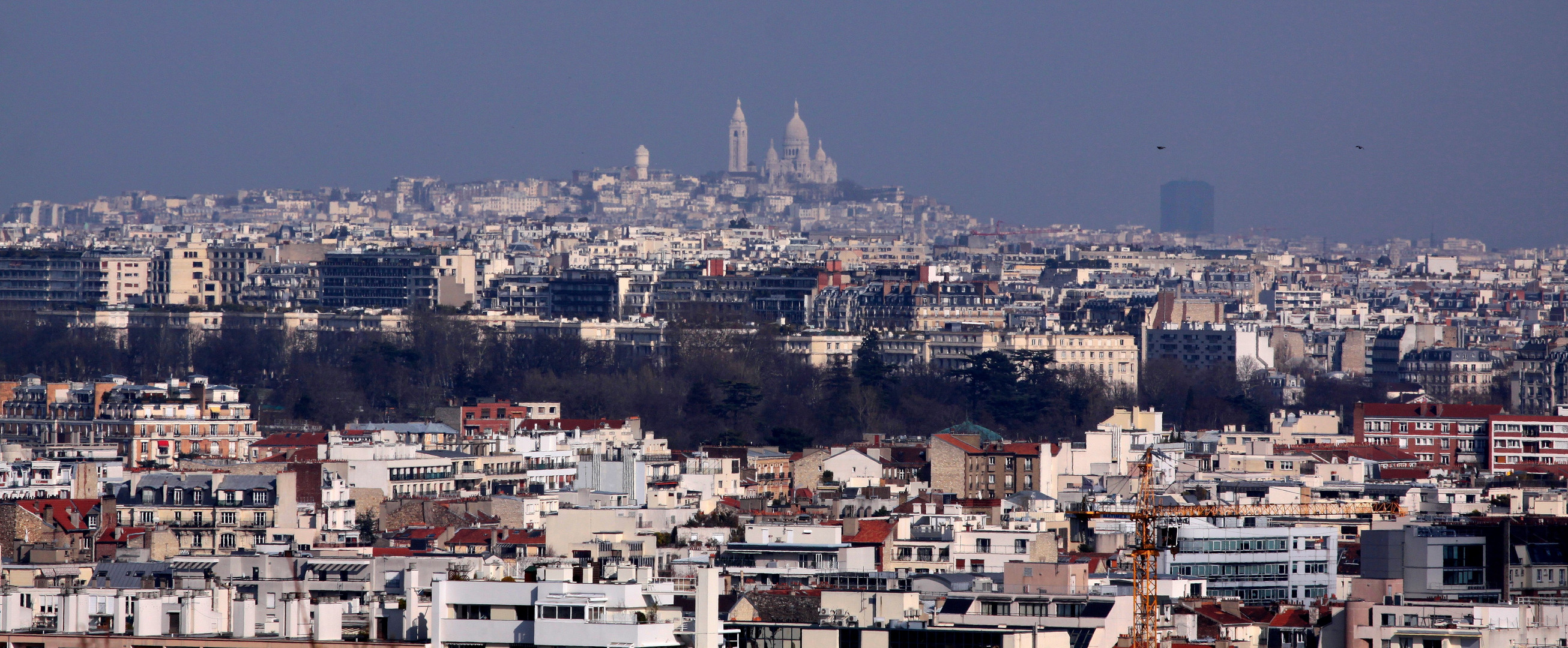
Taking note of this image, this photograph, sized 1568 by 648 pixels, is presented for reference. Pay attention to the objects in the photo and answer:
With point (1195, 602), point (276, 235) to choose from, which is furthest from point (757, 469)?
point (276, 235)

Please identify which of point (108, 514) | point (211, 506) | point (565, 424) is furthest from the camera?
point (565, 424)

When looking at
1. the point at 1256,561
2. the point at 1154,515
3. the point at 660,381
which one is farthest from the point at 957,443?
the point at 660,381

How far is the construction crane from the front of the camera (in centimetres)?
2653

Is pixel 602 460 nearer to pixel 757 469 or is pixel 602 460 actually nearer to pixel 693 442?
pixel 757 469

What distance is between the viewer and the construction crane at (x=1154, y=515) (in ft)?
87.0

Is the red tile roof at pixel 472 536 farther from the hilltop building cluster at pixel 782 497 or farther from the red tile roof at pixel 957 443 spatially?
the red tile roof at pixel 957 443

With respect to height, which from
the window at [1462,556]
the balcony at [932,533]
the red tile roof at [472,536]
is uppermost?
the window at [1462,556]

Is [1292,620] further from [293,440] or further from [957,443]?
[293,440]

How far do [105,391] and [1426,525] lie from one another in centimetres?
3178

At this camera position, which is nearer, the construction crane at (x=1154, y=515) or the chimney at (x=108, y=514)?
the construction crane at (x=1154, y=515)

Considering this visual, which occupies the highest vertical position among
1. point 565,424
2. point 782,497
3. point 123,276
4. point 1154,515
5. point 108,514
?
point 123,276

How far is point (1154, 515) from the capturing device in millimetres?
30031

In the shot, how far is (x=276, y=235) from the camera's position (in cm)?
15888

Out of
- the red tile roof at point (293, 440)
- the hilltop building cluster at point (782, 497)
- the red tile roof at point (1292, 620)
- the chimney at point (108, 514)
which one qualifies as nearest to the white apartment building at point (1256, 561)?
the hilltop building cluster at point (782, 497)
